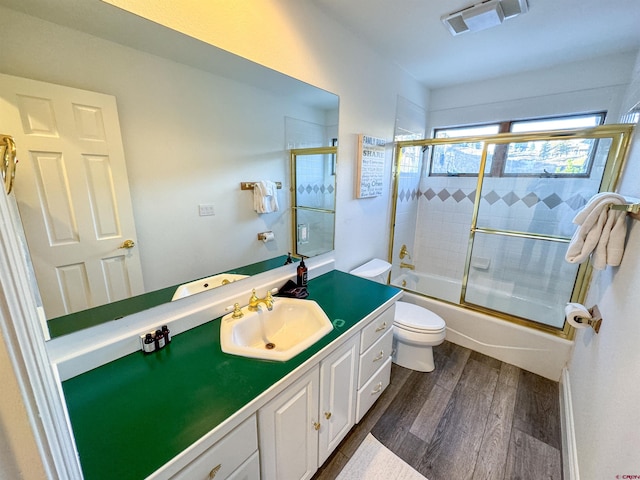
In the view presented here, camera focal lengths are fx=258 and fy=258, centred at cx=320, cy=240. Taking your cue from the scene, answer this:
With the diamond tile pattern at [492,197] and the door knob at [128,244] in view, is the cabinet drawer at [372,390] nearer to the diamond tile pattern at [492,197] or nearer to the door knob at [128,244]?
the door knob at [128,244]

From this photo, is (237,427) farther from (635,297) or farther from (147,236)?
(635,297)

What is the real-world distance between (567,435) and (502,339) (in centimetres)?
78

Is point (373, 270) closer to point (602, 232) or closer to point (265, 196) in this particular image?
point (265, 196)

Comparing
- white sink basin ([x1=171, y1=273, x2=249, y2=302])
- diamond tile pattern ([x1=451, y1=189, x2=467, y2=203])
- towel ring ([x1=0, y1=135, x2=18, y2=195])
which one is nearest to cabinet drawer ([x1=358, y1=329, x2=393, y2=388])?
white sink basin ([x1=171, y1=273, x2=249, y2=302])

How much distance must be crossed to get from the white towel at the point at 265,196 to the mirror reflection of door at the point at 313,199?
146 mm

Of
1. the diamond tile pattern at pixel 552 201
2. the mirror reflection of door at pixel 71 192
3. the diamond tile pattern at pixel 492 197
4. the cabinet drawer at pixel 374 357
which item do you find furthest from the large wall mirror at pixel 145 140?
the diamond tile pattern at pixel 552 201

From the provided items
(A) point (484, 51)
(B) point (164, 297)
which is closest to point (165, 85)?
(B) point (164, 297)

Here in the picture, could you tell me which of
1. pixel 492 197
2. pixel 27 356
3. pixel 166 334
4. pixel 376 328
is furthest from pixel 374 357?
pixel 492 197

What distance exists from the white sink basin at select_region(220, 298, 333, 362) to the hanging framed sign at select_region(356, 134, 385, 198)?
1.06 meters

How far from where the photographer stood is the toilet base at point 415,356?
2033 mm

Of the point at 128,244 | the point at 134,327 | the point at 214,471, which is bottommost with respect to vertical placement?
the point at 214,471

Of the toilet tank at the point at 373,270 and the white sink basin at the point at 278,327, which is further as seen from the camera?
the toilet tank at the point at 373,270

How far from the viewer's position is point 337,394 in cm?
129

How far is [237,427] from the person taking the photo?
807 millimetres
